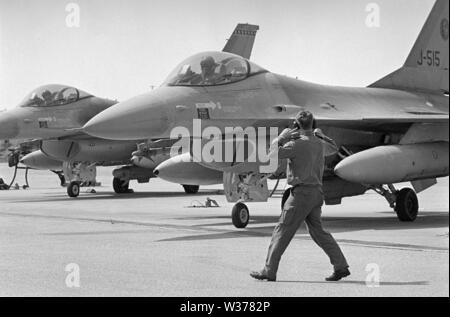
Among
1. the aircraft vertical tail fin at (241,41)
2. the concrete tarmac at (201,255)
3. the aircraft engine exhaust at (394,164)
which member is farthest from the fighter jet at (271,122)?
the aircraft vertical tail fin at (241,41)

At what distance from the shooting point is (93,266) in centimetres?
886

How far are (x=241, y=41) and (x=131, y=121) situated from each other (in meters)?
15.5

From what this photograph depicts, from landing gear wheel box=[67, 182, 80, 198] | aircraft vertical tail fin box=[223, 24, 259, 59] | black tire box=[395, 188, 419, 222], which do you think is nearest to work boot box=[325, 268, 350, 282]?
black tire box=[395, 188, 419, 222]

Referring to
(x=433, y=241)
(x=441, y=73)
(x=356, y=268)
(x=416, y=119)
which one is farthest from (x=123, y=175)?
(x=356, y=268)

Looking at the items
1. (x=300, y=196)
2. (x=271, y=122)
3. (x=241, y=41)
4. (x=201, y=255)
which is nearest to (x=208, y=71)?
(x=271, y=122)

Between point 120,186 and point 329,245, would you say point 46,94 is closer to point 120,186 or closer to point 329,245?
point 120,186

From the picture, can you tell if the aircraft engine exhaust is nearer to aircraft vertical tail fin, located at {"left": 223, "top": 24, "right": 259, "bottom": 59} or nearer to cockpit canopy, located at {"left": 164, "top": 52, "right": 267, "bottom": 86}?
cockpit canopy, located at {"left": 164, "top": 52, "right": 267, "bottom": 86}

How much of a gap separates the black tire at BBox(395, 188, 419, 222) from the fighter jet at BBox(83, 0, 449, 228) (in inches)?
0.7

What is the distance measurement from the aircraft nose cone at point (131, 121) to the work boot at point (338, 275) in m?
6.21

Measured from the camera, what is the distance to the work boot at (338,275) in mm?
7746

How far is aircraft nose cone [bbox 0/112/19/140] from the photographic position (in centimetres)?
2419

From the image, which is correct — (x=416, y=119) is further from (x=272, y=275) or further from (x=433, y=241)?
(x=272, y=275)

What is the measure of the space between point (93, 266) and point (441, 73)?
11.0 m

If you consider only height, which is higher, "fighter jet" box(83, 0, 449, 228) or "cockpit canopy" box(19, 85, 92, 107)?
"fighter jet" box(83, 0, 449, 228)
